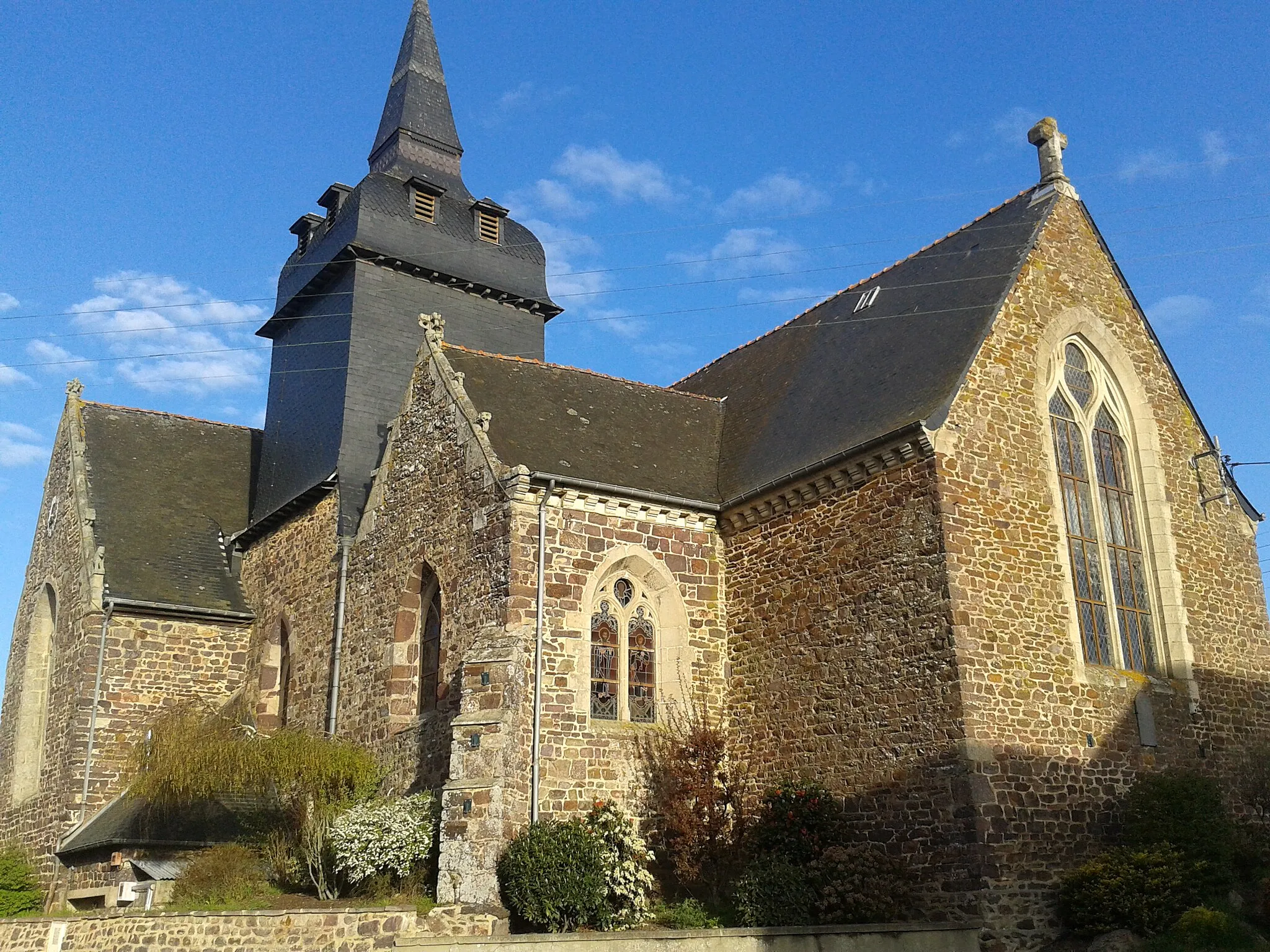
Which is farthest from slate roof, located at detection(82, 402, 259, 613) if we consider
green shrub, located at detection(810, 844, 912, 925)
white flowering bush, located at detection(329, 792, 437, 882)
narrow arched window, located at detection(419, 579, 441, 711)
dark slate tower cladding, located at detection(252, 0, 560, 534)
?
green shrub, located at detection(810, 844, 912, 925)

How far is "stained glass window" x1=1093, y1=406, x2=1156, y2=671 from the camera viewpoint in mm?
16375

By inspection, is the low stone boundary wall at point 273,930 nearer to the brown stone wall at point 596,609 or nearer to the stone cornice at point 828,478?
the brown stone wall at point 596,609

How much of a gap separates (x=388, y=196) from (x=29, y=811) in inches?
572

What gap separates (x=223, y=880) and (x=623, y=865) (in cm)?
615

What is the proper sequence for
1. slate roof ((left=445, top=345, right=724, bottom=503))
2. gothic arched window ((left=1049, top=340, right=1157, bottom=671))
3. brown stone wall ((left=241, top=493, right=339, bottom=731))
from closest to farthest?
gothic arched window ((left=1049, top=340, right=1157, bottom=671))
slate roof ((left=445, top=345, right=724, bottom=503))
brown stone wall ((left=241, top=493, right=339, bottom=731))

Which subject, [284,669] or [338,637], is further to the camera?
[284,669]

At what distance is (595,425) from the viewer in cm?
1948

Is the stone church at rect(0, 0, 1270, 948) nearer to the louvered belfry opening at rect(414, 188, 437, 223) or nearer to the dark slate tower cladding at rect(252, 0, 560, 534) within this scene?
the dark slate tower cladding at rect(252, 0, 560, 534)

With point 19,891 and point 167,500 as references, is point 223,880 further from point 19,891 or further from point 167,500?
point 167,500

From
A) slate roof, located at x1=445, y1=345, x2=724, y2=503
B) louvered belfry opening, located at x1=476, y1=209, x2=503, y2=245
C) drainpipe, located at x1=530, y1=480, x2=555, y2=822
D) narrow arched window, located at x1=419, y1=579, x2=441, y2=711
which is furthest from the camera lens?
louvered belfry opening, located at x1=476, y1=209, x2=503, y2=245

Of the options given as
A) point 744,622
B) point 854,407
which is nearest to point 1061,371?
point 854,407

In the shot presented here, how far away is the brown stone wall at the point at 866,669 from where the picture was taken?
13883mm

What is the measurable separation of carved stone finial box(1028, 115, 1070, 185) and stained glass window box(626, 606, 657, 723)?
9333 mm

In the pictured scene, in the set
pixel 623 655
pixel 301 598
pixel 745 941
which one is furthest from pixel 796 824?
pixel 301 598
